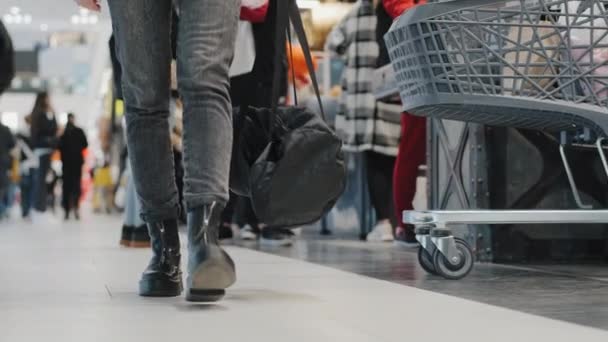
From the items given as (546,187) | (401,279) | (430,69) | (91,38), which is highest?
(91,38)

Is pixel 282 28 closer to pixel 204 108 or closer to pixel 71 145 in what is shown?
pixel 204 108

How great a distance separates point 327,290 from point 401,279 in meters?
0.45

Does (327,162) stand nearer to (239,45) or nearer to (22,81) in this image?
(239,45)

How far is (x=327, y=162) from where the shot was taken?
241 cm

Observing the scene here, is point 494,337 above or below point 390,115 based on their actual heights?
below

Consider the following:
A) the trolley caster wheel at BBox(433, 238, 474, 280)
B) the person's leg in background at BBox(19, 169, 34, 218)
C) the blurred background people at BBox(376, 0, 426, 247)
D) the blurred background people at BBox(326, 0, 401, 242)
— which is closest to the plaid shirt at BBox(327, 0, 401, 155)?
the blurred background people at BBox(326, 0, 401, 242)

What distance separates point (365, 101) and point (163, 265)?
3242 millimetres

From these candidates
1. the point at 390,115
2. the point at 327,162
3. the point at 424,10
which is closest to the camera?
the point at 327,162

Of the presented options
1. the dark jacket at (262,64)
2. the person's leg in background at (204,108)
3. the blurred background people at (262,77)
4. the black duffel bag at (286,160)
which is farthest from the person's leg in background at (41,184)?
the person's leg in background at (204,108)

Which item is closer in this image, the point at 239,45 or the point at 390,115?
the point at 239,45

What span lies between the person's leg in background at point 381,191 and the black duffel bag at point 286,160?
2.93 metres

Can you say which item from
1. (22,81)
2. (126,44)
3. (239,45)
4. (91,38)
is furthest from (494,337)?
(22,81)

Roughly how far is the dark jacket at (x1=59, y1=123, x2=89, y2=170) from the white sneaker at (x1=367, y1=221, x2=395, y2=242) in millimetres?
8212

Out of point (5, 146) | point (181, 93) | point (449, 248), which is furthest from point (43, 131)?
point (181, 93)
